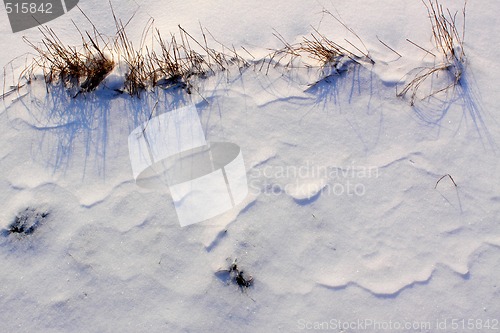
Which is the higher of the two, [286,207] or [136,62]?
[136,62]

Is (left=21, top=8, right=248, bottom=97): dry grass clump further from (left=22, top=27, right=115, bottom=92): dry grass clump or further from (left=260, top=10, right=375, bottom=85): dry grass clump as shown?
(left=260, top=10, right=375, bottom=85): dry grass clump

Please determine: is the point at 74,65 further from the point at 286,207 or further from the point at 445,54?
the point at 445,54

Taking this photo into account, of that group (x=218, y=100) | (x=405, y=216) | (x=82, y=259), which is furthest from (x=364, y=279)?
(x=82, y=259)

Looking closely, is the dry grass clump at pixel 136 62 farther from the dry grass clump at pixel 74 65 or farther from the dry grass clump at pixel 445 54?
the dry grass clump at pixel 445 54

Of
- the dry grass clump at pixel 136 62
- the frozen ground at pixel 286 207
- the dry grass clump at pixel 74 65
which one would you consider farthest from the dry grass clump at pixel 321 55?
the dry grass clump at pixel 74 65

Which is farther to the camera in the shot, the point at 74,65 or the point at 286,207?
the point at 74,65

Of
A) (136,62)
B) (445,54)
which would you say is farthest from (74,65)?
(445,54)
